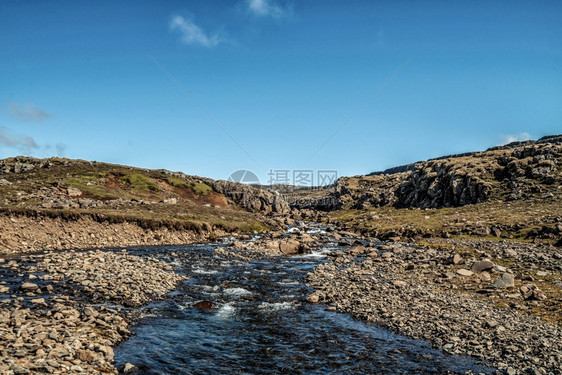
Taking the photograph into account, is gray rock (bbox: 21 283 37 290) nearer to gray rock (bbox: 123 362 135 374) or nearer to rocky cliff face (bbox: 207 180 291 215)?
gray rock (bbox: 123 362 135 374)

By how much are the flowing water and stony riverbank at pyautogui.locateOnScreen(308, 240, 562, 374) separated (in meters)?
1.43

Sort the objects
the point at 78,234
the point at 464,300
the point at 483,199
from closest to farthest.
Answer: the point at 464,300, the point at 78,234, the point at 483,199

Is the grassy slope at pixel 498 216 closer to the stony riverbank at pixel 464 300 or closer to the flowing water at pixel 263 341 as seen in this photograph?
the stony riverbank at pixel 464 300

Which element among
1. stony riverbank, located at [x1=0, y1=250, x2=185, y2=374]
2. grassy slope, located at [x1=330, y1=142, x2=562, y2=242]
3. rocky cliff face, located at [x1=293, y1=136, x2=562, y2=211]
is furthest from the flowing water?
rocky cliff face, located at [x1=293, y1=136, x2=562, y2=211]

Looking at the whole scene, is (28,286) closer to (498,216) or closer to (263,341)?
(263,341)

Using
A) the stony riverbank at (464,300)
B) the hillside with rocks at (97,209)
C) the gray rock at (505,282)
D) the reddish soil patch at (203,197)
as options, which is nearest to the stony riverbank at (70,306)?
the hillside with rocks at (97,209)

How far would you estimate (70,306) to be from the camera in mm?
17734

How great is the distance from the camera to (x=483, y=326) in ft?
56.4

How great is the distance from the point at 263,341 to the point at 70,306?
11.0m

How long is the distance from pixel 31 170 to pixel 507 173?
114 m

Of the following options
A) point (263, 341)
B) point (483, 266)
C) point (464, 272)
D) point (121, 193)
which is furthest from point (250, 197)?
point (263, 341)

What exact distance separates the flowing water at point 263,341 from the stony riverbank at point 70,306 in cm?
123

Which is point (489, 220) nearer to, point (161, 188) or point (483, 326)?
point (483, 326)

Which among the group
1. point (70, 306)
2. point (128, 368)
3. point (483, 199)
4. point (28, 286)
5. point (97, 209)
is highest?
point (483, 199)
